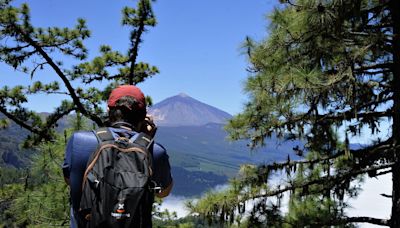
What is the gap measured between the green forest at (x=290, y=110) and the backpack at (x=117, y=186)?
3010mm

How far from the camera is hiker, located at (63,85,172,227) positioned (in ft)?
6.41

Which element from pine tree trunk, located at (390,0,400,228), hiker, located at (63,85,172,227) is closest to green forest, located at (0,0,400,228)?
pine tree trunk, located at (390,0,400,228)

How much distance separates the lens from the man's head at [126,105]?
208cm

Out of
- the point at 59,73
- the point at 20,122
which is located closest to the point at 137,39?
the point at 59,73

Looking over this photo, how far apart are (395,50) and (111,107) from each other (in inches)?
172

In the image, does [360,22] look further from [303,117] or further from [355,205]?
[355,205]

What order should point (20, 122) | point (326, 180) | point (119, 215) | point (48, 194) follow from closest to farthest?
point (119, 215), point (326, 180), point (48, 194), point (20, 122)

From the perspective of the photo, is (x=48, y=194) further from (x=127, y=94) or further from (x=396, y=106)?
(x=396, y=106)

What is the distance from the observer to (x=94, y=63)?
8.27m

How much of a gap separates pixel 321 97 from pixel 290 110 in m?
0.78

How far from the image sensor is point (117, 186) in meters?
1.82

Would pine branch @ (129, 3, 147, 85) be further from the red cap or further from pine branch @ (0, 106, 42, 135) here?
the red cap

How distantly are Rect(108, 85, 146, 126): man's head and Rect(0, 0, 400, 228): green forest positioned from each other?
2.81m

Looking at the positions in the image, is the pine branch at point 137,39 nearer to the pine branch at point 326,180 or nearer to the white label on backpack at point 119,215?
the pine branch at point 326,180
